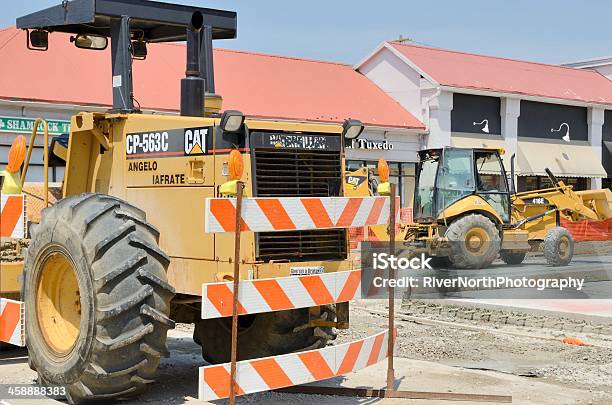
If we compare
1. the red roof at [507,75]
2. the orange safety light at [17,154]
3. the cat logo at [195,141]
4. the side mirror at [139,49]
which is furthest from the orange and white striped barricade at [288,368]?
the red roof at [507,75]

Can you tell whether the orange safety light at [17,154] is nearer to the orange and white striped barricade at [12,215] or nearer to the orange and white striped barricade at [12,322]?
the orange and white striped barricade at [12,215]

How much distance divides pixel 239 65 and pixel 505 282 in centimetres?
2002

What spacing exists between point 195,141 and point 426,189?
13.5 m

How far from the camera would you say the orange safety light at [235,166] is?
6676mm

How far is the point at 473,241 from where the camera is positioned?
62.4 feet

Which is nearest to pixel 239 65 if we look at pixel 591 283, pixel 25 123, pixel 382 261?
pixel 25 123

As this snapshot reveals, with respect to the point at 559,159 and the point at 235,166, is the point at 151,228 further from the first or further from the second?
the point at 559,159

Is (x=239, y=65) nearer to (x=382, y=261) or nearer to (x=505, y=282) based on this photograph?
(x=505, y=282)

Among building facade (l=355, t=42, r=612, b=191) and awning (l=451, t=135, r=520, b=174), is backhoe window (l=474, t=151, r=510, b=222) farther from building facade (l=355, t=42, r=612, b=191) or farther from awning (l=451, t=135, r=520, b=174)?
awning (l=451, t=135, r=520, b=174)

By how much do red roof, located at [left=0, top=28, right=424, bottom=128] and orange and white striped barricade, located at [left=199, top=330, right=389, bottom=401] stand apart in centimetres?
1799

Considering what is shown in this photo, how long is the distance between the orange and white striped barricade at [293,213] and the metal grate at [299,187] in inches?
12.7

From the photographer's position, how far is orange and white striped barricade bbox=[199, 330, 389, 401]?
656cm

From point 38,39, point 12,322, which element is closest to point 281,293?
point 12,322

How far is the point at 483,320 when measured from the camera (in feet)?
42.4
